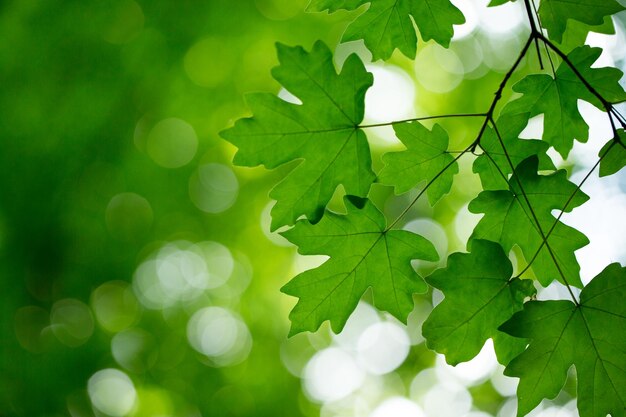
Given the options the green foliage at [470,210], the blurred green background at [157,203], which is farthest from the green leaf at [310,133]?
the blurred green background at [157,203]

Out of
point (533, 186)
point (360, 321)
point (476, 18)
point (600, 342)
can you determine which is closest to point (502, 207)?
point (533, 186)

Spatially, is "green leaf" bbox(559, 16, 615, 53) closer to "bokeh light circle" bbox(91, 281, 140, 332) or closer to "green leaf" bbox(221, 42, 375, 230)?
"green leaf" bbox(221, 42, 375, 230)

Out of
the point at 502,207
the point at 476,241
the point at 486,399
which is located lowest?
the point at 476,241

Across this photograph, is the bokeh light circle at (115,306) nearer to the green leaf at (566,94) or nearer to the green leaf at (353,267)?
the green leaf at (353,267)

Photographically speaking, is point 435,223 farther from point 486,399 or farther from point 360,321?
point 486,399

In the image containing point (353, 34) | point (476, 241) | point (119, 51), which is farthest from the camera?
point (119, 51)

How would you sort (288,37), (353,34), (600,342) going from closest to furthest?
1. (600,342)
2. (353,34)
3. (288,37)

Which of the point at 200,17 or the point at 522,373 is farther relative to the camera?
the point at 200,17

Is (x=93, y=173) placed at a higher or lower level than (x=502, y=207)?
higher
